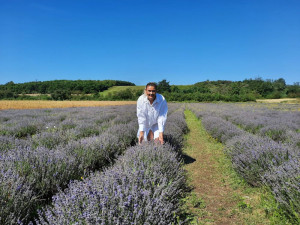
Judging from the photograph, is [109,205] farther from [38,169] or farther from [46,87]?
[46,87]

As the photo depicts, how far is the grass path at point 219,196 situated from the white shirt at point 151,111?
123cm

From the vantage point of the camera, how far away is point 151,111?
150 inches

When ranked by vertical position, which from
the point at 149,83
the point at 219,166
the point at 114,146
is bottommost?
the point at 219,166

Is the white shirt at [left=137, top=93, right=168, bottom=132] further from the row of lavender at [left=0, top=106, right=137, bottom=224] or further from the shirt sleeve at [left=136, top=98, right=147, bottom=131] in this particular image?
the row of lavender at [left=0, top=106, right=137, bottom=224]

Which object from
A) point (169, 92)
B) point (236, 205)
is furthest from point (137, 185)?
A: point (169, 92)

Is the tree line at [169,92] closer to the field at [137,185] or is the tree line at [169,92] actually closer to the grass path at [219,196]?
the grass path at [219,196]

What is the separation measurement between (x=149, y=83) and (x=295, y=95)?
64.8 metres

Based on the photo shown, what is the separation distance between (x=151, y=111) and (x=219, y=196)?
6.24 ft

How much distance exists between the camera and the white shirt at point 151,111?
3.72 meters

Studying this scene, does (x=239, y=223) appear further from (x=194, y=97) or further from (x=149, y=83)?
(x=194, y=97)

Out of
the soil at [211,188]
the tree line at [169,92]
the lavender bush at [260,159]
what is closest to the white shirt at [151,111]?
the soil at [211,188]

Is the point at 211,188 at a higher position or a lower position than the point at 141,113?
lower

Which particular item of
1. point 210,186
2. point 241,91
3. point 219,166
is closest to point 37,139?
point 210,186

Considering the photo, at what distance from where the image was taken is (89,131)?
20.8ft
